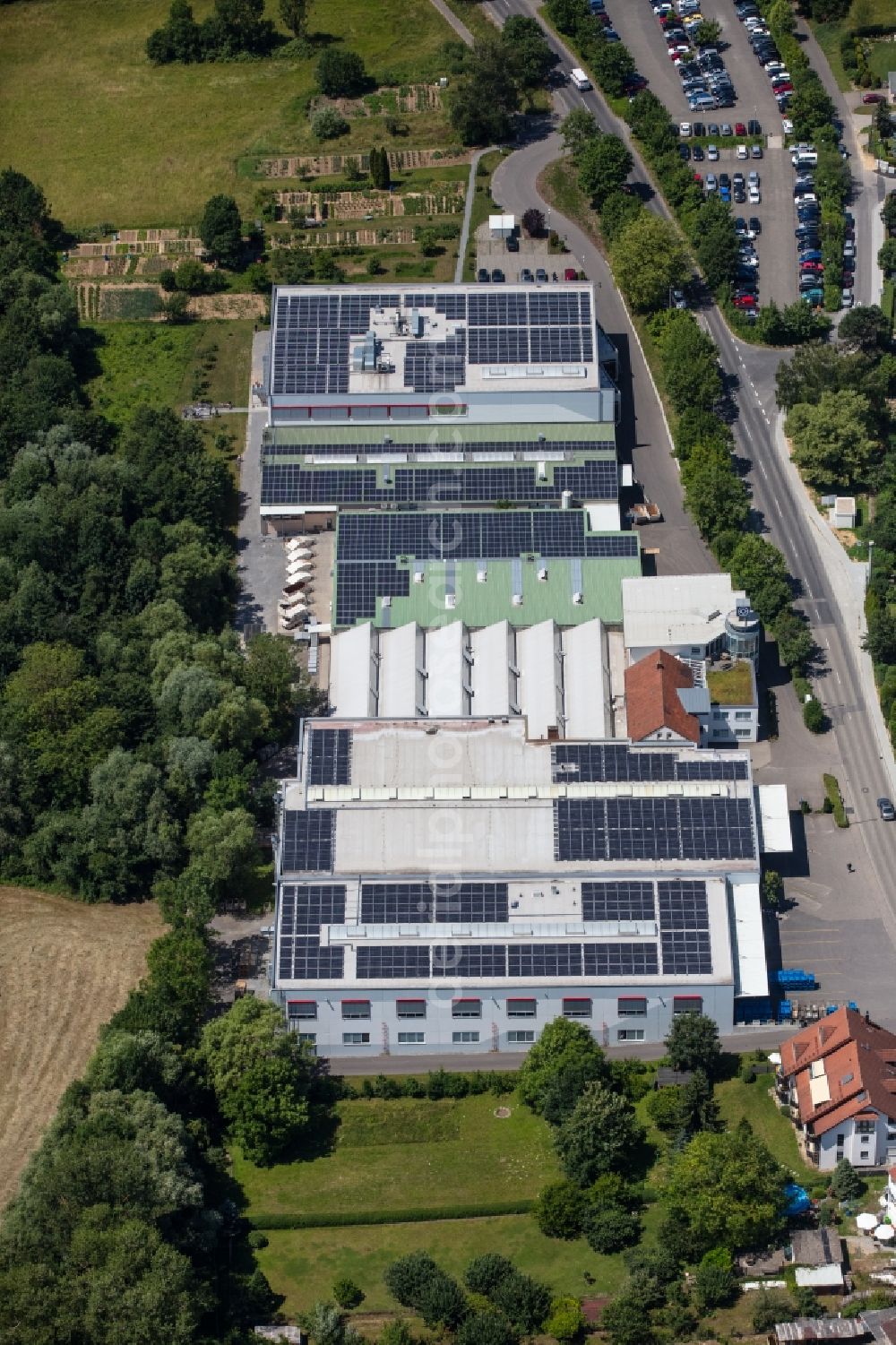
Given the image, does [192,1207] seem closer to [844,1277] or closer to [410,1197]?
[410,1197]

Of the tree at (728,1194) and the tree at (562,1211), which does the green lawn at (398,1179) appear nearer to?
the tree at (562,1211)

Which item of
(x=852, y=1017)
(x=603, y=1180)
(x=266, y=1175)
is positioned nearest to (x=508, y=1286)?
(x=603, y=1180)

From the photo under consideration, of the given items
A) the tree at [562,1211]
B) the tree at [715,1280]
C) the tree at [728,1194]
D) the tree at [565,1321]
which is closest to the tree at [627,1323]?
the tree at [565,1321]

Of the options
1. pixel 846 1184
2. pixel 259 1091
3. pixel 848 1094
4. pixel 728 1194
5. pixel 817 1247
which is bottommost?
pixel 817 1247

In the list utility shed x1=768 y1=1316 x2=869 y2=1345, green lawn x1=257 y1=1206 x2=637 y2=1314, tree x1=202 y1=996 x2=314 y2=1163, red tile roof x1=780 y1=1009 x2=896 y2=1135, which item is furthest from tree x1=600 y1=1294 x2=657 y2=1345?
tree x1=202 y1=996 x2=314 y2=1163

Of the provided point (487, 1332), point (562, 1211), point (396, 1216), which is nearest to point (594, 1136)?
point (562, 1211)

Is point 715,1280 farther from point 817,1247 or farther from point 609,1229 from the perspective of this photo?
point 609,1229
